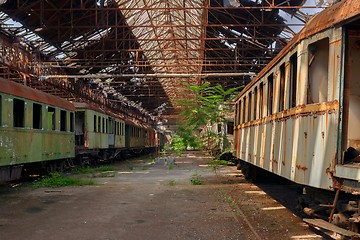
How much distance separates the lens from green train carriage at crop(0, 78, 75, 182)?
436 inches

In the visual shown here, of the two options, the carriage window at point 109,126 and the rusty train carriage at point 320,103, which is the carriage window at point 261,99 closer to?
the rusty train carriage at point 320,103

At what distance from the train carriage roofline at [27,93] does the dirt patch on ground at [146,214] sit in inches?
109

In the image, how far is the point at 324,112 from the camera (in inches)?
227

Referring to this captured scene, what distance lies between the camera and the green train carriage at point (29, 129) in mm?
11086

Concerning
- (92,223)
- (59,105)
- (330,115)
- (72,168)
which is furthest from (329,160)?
(72,168)

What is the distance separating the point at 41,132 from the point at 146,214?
6.31 metres

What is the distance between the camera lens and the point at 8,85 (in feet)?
36.9

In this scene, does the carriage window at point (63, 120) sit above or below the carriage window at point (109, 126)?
above

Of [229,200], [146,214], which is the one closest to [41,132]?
[146,214]

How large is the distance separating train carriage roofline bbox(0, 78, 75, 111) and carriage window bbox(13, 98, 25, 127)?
26cm

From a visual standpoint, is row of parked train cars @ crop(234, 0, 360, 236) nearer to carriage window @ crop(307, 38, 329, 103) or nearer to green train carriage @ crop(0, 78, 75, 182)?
carriage window @ crop(307, 38, 329, 103)

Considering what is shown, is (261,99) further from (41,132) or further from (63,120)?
(63,120)

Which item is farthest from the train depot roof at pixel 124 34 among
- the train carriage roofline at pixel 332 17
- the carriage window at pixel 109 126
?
the train carriage roofline at pixel 332 17

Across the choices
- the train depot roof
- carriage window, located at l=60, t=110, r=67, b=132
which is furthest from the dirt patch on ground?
the train depot roof
